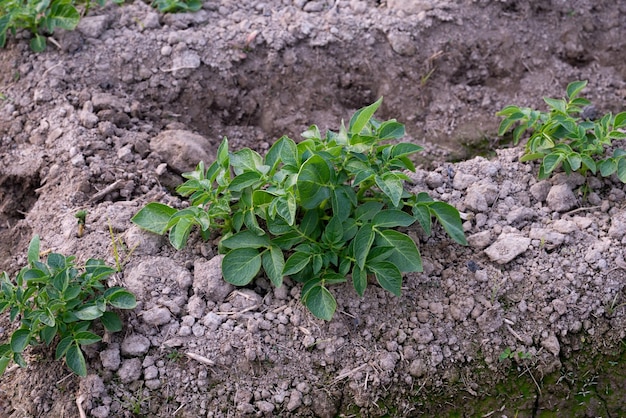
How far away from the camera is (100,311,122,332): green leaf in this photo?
249 centimetres

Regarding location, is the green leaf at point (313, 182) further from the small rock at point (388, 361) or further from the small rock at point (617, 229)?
the small rock at point (617, 229)

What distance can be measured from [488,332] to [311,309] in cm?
71

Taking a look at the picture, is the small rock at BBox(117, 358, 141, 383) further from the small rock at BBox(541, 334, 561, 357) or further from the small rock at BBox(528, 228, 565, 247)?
the small rock at BBox(528, 228, 565, 247)

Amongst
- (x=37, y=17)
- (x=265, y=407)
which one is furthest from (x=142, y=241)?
(x=37, y=17)

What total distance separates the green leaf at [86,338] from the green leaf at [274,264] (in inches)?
25.7

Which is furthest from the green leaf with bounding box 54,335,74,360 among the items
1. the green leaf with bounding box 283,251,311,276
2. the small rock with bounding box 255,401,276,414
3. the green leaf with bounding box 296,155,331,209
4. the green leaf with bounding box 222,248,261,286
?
the green leaf with bounding box 296,155,331,209

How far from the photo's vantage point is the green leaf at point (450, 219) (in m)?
2.68

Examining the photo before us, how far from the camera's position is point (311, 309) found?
8.21 ft

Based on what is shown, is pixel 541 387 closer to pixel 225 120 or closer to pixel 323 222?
pixel 323 222

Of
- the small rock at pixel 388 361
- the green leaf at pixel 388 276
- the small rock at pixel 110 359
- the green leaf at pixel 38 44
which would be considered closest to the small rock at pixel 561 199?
the green leaf at pixel 388 276

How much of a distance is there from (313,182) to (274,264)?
1.13ft

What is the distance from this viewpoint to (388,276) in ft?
8.25

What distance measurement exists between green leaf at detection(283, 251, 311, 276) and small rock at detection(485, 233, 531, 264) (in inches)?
30.4

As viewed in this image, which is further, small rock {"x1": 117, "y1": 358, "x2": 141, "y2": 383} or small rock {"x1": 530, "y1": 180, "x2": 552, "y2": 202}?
small rock {"x1": 530, "y1": 180, "x2": 552, "y2": 202}
